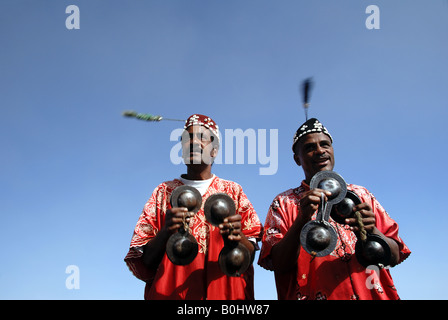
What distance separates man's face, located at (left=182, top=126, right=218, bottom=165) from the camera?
386 cm

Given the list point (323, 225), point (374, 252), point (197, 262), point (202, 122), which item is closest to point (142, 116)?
point (202, 122)

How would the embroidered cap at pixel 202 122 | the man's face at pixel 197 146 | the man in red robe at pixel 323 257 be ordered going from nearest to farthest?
the man in red robe at pixel 323 257, the man's face at pixel 197 146, the embroidered cap at pixel 202 122

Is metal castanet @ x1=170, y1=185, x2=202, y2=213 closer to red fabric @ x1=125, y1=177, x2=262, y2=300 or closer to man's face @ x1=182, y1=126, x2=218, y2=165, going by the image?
red fabric @ x1=125, y1=177, x2=262, y2=300

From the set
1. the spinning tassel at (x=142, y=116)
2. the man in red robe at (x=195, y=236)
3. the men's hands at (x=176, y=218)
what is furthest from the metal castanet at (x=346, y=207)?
the spinning tassel at (x=142, y=116)

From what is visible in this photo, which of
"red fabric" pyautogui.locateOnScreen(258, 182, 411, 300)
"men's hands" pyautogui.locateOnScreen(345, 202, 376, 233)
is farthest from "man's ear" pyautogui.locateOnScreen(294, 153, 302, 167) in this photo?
"men's hands" pyautogui.locateOnScreen(345, 202, 376, 233)

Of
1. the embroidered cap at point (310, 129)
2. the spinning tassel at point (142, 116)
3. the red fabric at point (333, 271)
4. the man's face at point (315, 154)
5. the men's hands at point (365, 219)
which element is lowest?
the red fabric at point (333, 271)

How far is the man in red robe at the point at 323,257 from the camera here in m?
3.16

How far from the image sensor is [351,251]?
3.40 metres

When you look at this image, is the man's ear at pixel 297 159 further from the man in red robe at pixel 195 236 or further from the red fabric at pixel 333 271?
the man in red robe at pixel 195 236

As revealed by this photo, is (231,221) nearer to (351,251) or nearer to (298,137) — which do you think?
(351,251)

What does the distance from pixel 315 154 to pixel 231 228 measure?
1.36 metres

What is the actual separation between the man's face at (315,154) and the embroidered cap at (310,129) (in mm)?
44

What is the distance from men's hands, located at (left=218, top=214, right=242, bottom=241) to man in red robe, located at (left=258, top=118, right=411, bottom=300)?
0.46 m
